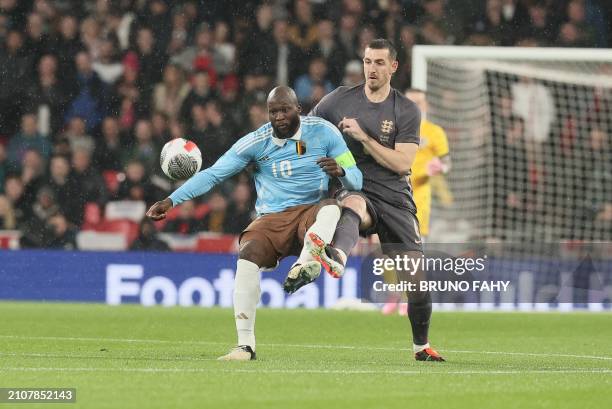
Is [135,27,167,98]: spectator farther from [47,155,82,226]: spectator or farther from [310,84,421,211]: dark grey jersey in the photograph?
[310,84,421,211]: dark grey jersey

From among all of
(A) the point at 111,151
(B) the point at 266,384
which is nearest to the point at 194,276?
(A) the point at 111,151

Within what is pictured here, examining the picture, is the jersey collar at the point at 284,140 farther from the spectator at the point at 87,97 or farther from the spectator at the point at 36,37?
the spectator at the point at 36,37

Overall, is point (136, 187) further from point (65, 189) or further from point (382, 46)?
point (382, 46)

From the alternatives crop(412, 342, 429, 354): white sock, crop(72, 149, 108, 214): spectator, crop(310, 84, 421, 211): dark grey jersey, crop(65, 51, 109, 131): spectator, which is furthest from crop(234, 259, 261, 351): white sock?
crop(65, 51, 109, 131): spectator

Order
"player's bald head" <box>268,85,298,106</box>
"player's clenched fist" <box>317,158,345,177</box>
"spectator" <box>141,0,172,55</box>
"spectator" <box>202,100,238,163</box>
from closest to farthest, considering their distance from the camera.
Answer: "player's clenched fist" <box>317,158,345,177</box> → "player's bald head" <box>268,85,298,106</box> → "spectator" <box>202,100,238,163</box> → "spectator" <box>141,0,172,55</box>

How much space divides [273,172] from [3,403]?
3.13 meters

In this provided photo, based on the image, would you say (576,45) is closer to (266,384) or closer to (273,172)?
(273,172)

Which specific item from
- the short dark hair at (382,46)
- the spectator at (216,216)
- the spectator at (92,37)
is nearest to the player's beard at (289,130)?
the short dark hair at (382,46)

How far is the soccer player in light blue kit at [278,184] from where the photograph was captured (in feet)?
28.7

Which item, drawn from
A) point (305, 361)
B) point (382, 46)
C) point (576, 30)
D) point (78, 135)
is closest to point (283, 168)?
point (382, 46)

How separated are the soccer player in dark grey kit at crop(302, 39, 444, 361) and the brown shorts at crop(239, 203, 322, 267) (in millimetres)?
302

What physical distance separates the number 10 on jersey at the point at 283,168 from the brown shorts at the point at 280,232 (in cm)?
26

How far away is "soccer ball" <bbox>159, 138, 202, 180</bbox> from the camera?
30.1 feet

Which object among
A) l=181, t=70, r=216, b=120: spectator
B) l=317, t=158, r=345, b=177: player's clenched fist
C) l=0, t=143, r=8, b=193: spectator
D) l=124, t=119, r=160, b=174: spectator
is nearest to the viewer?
l=317, t=158, r=345, b=177: player's clenched fist
